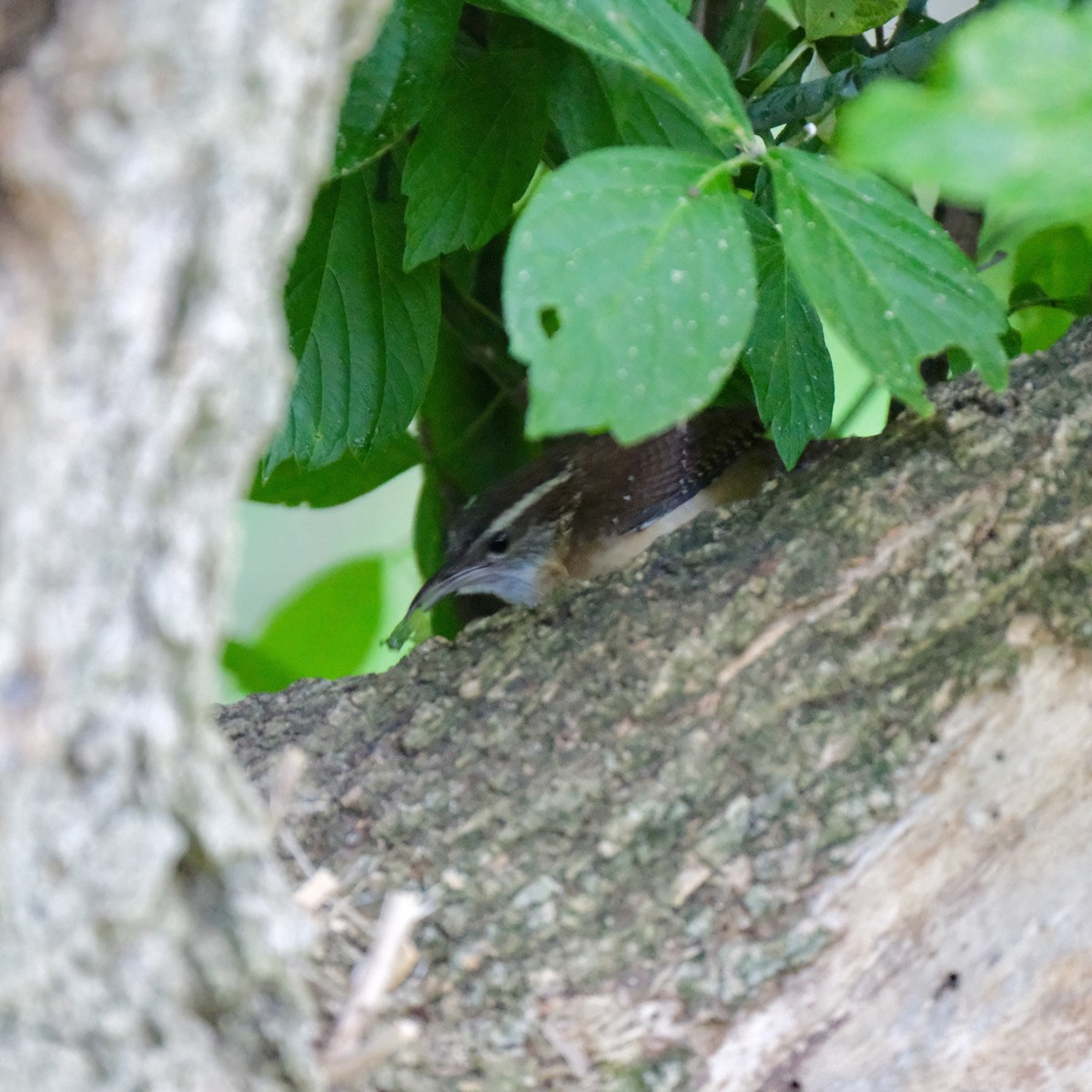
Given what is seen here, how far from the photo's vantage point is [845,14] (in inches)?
66.8

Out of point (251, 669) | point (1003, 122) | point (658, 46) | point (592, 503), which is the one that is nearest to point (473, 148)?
point (658, 46)

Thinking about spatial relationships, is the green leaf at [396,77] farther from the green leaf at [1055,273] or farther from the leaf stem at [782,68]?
the green leaf at [1055,273]

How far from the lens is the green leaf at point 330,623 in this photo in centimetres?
267

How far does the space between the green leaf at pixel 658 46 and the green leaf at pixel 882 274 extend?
2.8 inches

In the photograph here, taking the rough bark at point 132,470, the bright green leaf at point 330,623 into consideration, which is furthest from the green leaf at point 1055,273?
the bright green leaf at point 330,623

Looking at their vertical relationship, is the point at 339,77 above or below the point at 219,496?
above

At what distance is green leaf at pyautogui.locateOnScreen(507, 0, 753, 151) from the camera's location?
3.60 ft

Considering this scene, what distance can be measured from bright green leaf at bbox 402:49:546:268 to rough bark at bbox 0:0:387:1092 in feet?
2.27

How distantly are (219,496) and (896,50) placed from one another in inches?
48.0

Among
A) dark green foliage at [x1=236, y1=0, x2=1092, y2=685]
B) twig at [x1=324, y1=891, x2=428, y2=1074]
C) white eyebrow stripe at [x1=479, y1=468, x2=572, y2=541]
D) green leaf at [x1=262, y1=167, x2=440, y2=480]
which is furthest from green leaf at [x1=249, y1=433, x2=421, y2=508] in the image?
twig at [x1=324, y1=891, x2=428, y2=1074]

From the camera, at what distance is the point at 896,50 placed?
1.56 metres

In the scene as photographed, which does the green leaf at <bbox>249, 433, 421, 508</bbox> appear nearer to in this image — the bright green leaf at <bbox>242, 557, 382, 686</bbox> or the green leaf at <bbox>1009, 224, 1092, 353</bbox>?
the bright green leaf at <bbox>242, 557, 382, 686</bbox>

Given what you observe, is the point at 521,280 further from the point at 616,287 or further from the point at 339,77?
the point at 339,77

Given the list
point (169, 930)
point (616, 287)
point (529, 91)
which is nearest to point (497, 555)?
point (529, 91)
